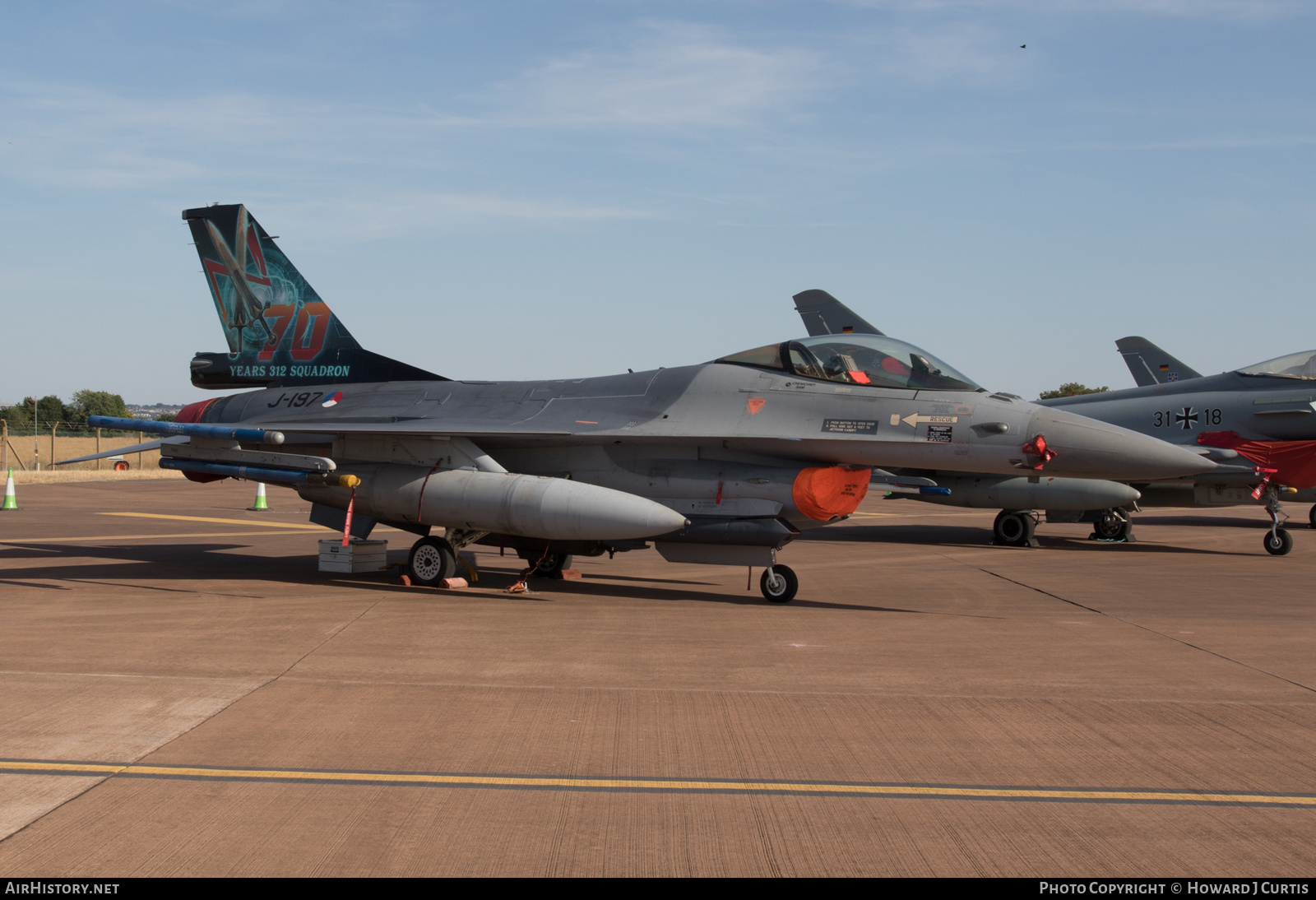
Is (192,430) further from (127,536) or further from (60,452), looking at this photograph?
(60,452)

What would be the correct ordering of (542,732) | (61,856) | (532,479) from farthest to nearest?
(532,479), (542,732), (61,856)

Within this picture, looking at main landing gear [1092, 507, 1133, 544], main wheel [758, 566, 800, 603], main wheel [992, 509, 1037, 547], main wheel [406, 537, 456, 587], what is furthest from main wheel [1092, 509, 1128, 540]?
main wheel [406, 537, 456, 587]

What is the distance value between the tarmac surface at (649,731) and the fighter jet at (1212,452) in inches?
235

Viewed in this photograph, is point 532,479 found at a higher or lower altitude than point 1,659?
higher

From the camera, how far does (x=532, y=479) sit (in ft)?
35.8

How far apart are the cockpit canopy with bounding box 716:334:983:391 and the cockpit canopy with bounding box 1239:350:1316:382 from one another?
1008 cm

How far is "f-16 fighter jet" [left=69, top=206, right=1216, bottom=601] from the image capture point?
10.2 metres

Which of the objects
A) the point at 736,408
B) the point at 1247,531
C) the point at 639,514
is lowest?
the point at 1247,531

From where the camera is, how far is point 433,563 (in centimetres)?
1189

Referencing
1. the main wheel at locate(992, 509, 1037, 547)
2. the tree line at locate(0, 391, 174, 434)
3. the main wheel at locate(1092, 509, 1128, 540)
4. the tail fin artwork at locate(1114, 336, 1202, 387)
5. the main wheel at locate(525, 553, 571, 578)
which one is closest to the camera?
the main wheel at locate(525, 553, 571, 578)

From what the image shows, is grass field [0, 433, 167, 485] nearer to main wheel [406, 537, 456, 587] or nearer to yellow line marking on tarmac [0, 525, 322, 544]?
yellow line marking on tarmac [0, 525, 322, 544]

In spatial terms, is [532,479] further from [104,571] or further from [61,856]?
[61,856]
